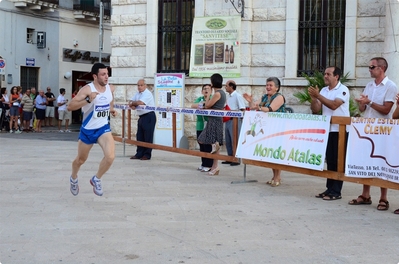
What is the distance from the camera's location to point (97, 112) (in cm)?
909

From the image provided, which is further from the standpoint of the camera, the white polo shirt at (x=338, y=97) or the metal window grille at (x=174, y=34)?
the metal window grille at (x=174, y=34)

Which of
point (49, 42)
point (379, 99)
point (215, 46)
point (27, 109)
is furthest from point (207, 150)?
point (49, 42)

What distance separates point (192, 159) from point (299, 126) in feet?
18.6

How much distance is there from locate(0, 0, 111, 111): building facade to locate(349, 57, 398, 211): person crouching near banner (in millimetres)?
25664

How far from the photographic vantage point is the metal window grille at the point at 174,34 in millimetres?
18141

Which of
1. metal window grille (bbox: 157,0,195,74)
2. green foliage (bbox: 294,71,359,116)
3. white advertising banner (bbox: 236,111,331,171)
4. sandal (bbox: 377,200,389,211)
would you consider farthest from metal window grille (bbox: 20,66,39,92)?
sandal (bbox: 377,200,389,211)

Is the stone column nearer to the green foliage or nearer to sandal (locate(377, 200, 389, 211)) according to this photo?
the green foliage

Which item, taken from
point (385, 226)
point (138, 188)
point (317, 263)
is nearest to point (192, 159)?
point (138, 188)

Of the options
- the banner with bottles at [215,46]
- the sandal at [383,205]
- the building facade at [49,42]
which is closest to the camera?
the sandal at [383,205]

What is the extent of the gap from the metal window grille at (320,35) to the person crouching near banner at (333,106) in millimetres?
7020

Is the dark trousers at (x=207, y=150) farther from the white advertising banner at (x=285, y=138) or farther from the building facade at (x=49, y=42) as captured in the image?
the building facade at (x=49, y=42)

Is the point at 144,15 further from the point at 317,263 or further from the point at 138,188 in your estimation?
the point at 317,263

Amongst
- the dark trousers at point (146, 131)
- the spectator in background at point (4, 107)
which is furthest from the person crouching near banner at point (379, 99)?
the spectator in background at point (4, 107)

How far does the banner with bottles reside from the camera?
56.3ft
